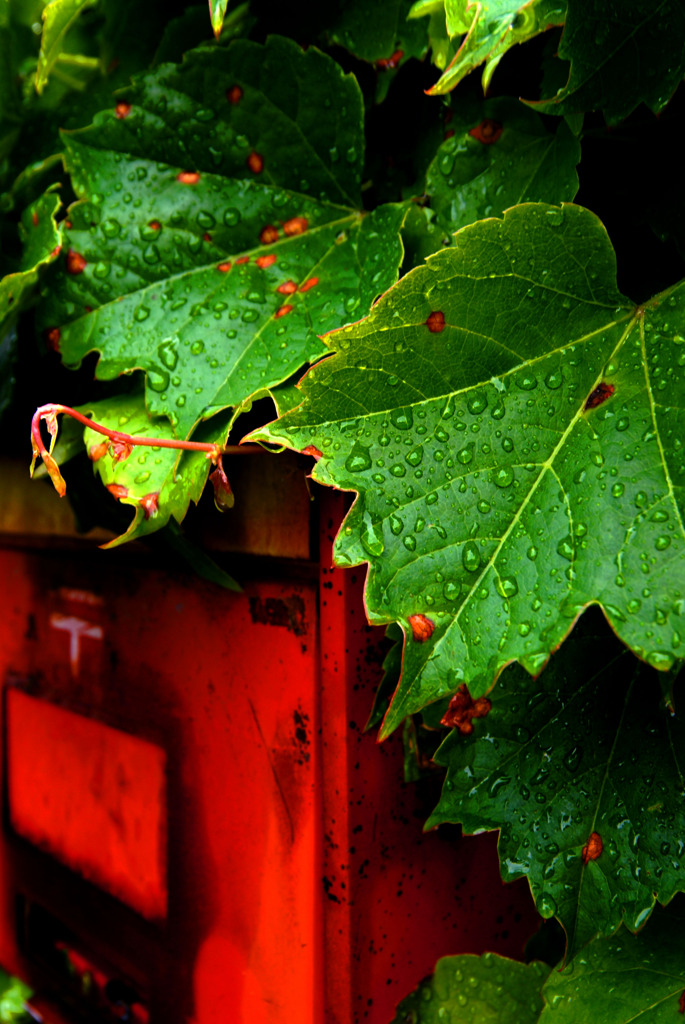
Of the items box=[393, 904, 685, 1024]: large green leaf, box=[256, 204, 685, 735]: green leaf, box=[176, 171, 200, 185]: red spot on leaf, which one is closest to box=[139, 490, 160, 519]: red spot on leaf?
box=[256, 204, 685, 735]: green leaf

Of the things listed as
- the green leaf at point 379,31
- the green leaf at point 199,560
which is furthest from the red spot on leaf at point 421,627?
the green leaf at point 379,31

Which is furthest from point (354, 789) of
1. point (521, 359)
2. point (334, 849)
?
point (521, 359)

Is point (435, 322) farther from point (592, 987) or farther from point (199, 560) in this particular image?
point (592, 987)

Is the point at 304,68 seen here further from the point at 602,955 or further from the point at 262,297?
the point at 602,955

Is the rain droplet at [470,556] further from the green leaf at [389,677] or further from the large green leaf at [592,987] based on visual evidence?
the large green leaf at [592,987]

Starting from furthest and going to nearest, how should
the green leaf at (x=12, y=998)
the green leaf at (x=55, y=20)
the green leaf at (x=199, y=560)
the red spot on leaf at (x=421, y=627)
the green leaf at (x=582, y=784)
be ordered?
1. the green leaf at (x=12, y=998)
2. the green leaf at (x=199, y=560)
3. the green leaf at (x=55, y=20)
4. the green leaf at (x=582, y=784)
5. the red spot on leaf at (x=421, y=627)

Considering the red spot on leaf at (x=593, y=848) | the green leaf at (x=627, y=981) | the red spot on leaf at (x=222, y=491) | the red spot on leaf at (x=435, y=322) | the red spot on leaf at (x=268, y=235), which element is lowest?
the green leaf at (x=627, y=981)

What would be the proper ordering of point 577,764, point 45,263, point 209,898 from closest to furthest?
point 577,764 → point 45,263 → point 209,898
